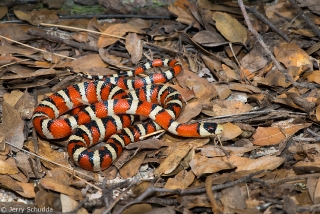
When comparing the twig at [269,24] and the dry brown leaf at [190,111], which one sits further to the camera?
the twig at [269,24]

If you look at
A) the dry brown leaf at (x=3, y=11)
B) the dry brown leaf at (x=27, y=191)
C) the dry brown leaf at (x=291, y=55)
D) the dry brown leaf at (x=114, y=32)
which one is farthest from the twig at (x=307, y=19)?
the dry brown leaf at (x=3, y=11)

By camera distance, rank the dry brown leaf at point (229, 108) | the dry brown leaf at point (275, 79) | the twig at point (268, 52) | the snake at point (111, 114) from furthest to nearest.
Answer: the dry brown leaf at point (275, 79) < the dry brown leaf at point (229, 108) < the twig at point (268, 52) < the snake at point (111, 114)

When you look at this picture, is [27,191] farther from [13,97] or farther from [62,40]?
[62,40]

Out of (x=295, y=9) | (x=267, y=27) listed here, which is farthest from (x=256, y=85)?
(x=295, y=9)

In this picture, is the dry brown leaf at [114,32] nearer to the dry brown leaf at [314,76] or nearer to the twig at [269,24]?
the twig at [269,24]

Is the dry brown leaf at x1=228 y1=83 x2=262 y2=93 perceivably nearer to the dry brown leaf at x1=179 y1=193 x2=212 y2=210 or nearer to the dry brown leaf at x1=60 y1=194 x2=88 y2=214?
the dry brown leaf at x1=179 y1=193 x2=212 y2=210

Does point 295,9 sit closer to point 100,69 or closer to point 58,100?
point 100,69

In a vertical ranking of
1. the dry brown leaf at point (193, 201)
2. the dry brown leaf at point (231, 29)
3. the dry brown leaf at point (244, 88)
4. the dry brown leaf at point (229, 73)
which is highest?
the dry brown leaf at point (231, 29)
